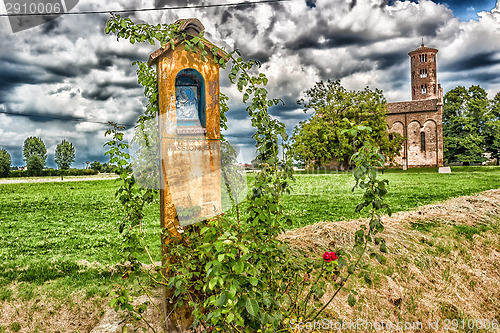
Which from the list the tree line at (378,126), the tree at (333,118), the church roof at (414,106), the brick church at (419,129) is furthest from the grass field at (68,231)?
the church roof at (414,106)

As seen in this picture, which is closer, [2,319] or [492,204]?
[2,319]

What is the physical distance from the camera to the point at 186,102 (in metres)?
2.36

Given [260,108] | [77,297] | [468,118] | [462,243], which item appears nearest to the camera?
[260,108]

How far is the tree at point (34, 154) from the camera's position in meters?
8.05

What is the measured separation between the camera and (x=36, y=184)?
1140cm

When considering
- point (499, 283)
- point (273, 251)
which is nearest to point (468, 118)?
point (499, 283)

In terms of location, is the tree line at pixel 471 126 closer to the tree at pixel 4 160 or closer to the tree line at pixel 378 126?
the tree line at pixel 378 126

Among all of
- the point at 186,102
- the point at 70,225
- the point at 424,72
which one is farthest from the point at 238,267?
the point at 424,72

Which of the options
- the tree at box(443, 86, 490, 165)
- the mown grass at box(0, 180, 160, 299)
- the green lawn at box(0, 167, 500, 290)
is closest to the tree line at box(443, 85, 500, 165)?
the tree at box(443, 86, 490, 165)

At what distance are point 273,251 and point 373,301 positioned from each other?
148cm

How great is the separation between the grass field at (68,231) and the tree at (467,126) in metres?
38.9

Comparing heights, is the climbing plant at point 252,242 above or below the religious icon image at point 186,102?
below

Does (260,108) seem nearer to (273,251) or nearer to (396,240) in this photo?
(273,251)

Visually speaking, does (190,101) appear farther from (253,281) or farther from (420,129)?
(420,129)
